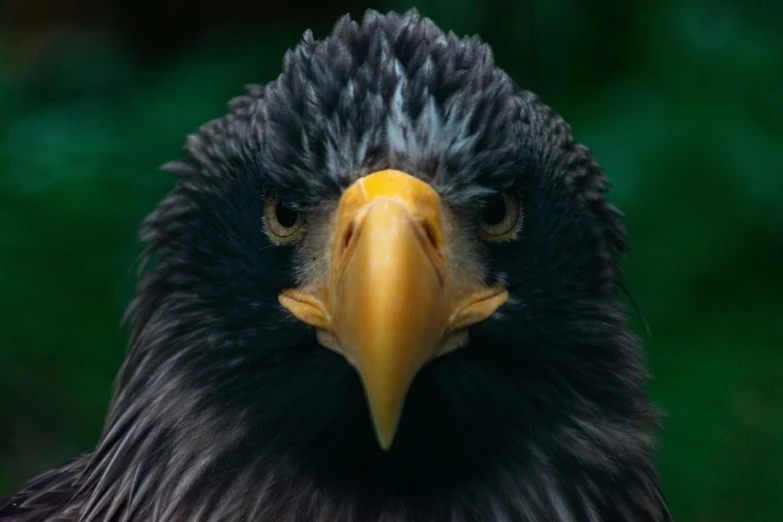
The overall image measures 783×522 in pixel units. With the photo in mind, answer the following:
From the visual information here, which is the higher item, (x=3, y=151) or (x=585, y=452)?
(x=3, y=151)

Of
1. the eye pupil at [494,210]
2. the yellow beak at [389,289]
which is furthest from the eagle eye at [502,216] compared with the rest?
the yellow beak at [389,289]

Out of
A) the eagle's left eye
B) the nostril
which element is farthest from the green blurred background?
the nostril

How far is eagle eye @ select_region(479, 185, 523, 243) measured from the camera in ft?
6.40

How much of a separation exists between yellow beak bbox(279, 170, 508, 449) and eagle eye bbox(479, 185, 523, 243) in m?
0.11

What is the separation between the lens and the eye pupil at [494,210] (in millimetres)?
1945

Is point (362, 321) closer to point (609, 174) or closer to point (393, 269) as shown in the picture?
point (393, 269)

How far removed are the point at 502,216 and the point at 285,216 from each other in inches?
14.3

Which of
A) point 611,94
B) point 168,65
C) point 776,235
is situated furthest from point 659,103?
point 168,65

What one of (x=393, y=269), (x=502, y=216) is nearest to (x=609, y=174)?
(x=502, y=216)

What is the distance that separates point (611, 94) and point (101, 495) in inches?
96.0

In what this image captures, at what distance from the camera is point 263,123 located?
202 centimetres

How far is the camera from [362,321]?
5.67 feet

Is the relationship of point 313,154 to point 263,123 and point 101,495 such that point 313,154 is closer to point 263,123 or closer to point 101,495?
point 263,123

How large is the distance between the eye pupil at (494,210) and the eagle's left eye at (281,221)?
302 millimetres
